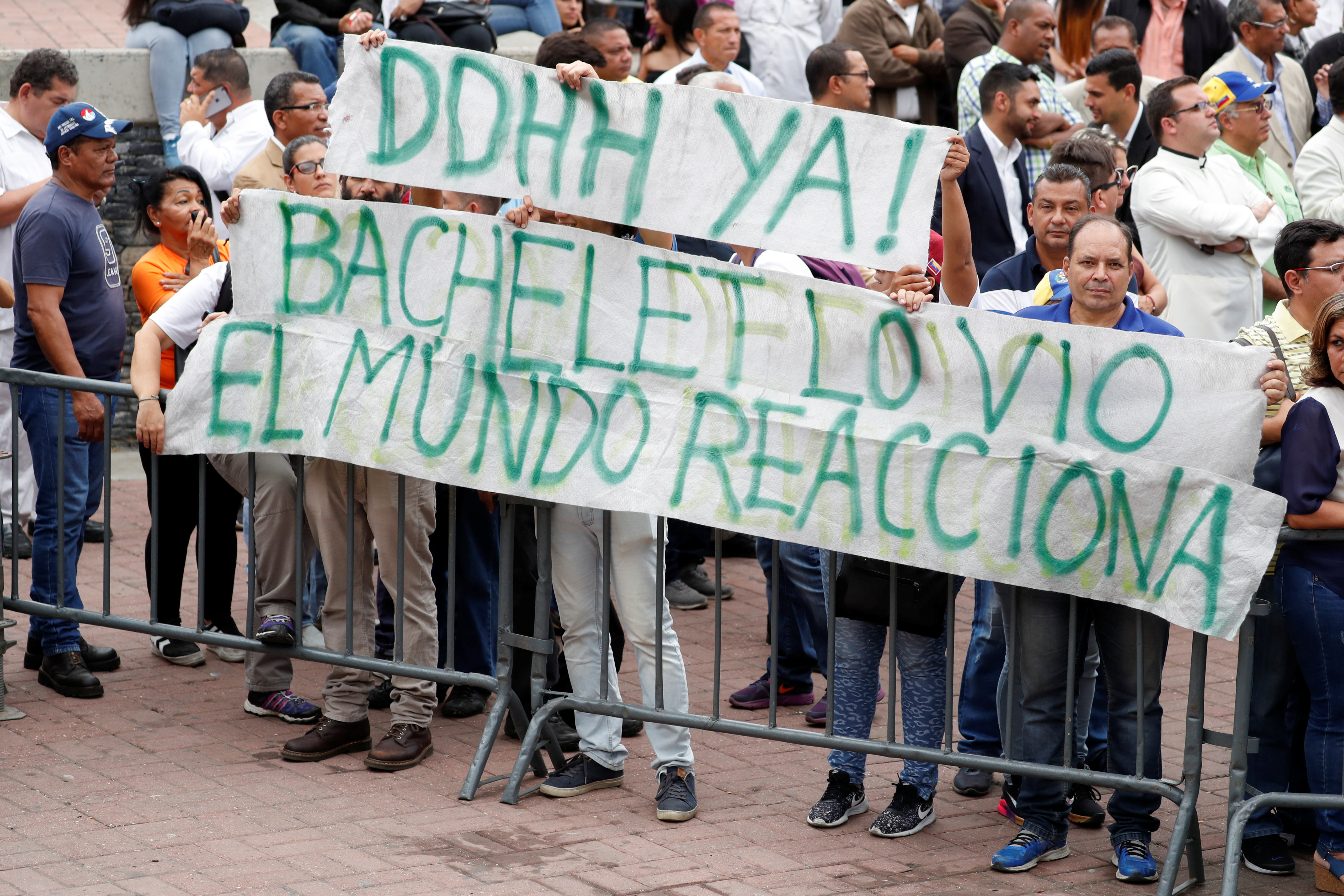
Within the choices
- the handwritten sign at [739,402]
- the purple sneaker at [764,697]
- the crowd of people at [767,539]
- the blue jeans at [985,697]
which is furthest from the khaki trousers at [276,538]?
the blue jeans at [985,697]

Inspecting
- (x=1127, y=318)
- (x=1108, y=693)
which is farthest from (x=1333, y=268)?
(x=1108, y=693)

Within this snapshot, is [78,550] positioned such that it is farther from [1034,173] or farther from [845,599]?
[1034,173]

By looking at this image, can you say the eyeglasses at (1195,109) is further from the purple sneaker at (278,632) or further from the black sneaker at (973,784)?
the purple sneaker at (278,632)

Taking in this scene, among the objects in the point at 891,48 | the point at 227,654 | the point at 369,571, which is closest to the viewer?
the point at 369,571

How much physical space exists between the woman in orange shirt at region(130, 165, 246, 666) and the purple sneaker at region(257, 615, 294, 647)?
74 cm

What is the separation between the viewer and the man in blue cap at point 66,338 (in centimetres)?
A: 659

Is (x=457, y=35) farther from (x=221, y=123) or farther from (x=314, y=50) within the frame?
(x=221, y=123)

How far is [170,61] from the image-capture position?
10.8m

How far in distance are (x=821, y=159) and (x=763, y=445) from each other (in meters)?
0.94

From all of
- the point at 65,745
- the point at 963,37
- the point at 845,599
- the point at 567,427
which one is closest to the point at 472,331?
the point at 567,427

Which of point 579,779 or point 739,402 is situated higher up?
point 739,402

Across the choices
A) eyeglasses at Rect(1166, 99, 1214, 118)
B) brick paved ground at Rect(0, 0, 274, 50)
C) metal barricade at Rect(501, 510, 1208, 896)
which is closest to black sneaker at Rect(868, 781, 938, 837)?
metal barricade at Rect(501, 510, 1208, 896)

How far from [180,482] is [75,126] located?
154 centimetres

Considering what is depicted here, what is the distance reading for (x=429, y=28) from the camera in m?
10.3
